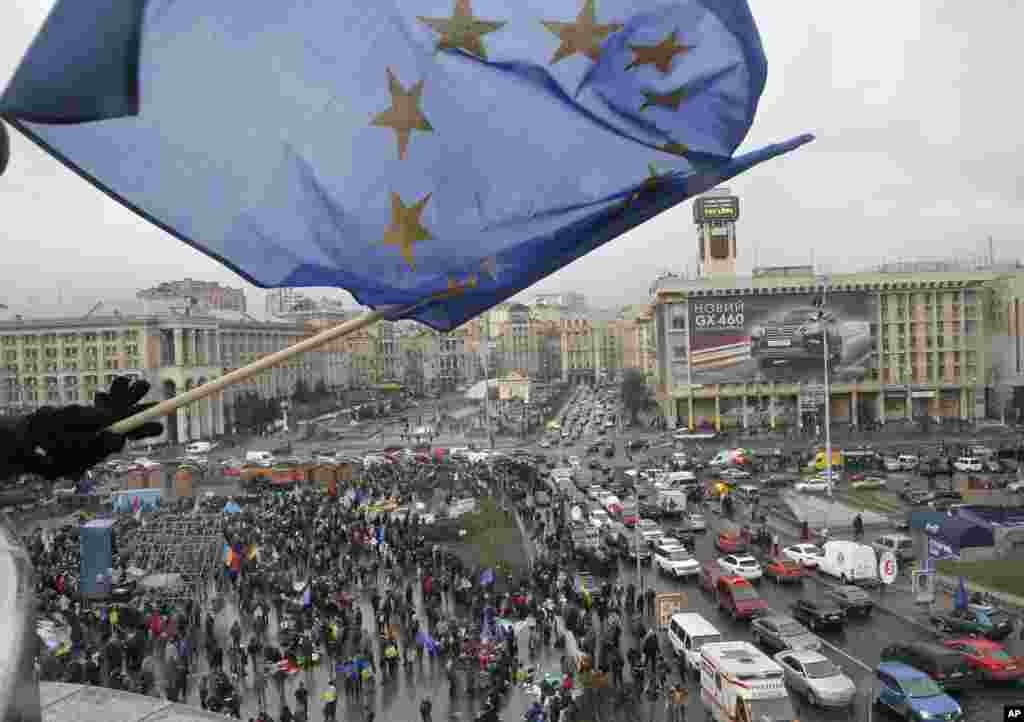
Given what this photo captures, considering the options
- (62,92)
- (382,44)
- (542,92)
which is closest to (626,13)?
(542,92)

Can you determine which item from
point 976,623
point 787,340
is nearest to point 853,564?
point 976,623

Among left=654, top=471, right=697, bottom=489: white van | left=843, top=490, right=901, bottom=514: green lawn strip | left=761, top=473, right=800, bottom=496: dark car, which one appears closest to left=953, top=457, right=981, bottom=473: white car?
left=843, top=490, right=901, bottom=514: green lawn strip

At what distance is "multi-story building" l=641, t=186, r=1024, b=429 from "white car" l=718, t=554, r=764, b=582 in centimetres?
2754

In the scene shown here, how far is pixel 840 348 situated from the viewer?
4259cm

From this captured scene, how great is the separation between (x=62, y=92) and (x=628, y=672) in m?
9.86

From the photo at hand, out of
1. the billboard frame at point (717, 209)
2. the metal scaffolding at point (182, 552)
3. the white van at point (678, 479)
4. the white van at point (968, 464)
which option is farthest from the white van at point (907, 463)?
the billboard frame at point (717, 209)

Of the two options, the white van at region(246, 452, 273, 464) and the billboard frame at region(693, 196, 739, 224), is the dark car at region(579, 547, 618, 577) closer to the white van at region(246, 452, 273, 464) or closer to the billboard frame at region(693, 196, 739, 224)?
the white van at region(246, 452, 273, 464)

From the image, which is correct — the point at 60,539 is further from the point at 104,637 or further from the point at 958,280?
the point at 958,280

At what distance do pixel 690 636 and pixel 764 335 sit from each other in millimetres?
32941

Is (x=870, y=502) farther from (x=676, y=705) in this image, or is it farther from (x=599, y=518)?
(x=676, y=705)

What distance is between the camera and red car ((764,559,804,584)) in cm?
1479

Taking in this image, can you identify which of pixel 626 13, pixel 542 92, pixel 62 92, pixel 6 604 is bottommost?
pixel 6 604

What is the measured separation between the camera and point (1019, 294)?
44.5 m

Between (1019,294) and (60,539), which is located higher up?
(1019,294)
